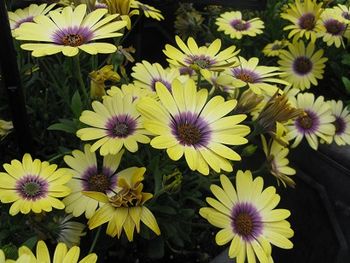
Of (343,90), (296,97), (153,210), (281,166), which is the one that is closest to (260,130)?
(281,166)

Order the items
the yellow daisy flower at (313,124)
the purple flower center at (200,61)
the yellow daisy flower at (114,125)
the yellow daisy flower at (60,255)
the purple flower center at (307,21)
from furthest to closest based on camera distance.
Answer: the purple flower center at (307,21), the yellow daisy flower at (313,124), the purple flower center at (200,61), the yellow daisy flower at (114,125), the yellow daisy flower at (60,255)

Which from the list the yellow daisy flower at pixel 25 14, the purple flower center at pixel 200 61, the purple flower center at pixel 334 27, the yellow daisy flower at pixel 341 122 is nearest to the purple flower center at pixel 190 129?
the purple flower center at pixel 200 61

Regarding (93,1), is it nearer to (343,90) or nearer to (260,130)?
(260,130)

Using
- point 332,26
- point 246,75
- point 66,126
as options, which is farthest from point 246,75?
point 332,26

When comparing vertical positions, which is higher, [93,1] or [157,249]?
[93,1]

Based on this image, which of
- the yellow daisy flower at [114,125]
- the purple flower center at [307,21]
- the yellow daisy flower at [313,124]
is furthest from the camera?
the purple flower center at [307,21]

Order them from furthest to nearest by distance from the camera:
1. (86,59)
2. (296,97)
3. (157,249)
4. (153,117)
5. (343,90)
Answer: (343,90)
(296,97)
(86,59)
(157,249)
(153,117)

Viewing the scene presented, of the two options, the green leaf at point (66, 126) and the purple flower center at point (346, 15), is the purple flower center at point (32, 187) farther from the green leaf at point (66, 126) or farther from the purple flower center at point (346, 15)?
the purple flower center at point (346, 15)

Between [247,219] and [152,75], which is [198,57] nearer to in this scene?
[152,75]
